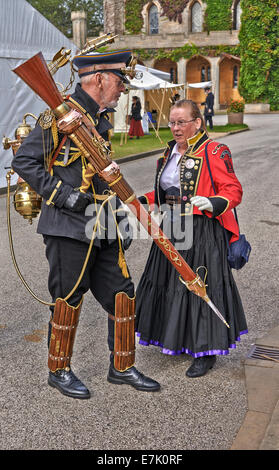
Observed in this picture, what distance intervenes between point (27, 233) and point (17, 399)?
5026 millimetres

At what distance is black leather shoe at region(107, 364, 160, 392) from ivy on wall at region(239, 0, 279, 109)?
1498 inches

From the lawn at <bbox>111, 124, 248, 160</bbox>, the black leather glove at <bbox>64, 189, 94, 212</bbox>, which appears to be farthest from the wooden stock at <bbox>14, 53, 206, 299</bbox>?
the lawn at <bbox>111, 124, 248, 160</bbox>

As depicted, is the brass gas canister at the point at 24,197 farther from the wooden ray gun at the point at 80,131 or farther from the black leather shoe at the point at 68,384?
the black leather shoe at the point at 68,384

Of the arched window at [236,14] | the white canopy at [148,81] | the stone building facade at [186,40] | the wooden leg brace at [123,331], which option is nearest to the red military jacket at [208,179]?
the wooden leg brace at [123,331]

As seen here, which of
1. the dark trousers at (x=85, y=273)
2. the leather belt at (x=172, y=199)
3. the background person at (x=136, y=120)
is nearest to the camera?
the dark trousers at (x=85, y=273)

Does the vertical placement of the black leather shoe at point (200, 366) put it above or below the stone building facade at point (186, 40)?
below

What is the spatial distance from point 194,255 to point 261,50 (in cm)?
3819

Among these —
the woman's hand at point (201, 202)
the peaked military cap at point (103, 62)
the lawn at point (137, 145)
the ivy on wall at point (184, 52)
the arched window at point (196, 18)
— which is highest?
the arched window at point (196, 18)

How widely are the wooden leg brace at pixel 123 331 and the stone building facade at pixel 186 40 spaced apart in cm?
4011

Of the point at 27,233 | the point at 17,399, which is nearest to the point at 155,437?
the point at 17,399

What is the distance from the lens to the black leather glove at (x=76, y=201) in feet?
11.3

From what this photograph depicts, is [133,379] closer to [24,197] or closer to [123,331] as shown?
[123,331]

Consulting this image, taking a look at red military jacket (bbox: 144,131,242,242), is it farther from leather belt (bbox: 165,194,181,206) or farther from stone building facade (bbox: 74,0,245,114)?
stone building facade (bbox: 74,0,245,114)

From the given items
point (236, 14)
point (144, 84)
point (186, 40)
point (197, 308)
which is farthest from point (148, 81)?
point (236, 14)
